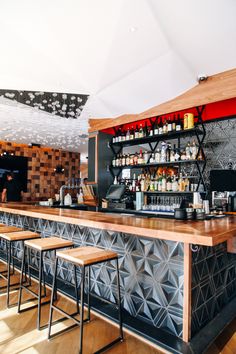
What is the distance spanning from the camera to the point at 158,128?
14.7 ft

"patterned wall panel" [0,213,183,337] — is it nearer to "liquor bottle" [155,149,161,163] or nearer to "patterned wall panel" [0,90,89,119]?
"liquor bottle" [155,149,161,163]

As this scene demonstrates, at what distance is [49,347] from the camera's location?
6.27 feet

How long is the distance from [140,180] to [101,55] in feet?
8.29

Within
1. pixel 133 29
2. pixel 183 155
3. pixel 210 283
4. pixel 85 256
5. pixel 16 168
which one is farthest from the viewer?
pixel 16 168

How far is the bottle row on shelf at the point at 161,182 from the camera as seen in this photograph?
4.18 m

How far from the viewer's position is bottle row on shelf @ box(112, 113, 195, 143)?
4.01m

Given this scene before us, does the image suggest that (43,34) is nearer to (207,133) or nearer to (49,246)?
(49,246)

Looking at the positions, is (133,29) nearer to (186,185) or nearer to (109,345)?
(186,185)

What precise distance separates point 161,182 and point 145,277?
2.47 m

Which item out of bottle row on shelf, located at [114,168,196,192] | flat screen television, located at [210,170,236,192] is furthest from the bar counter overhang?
bottle row on shelf, located at [114,168,196,192]

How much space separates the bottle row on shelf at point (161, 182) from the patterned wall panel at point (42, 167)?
4618 millimetres

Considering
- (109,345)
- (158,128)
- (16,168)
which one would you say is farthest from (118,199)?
(16,168)

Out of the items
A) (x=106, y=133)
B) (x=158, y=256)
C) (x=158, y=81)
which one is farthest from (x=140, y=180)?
(x=158, y=256)

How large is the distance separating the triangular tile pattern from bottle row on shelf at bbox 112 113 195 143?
224 cm
